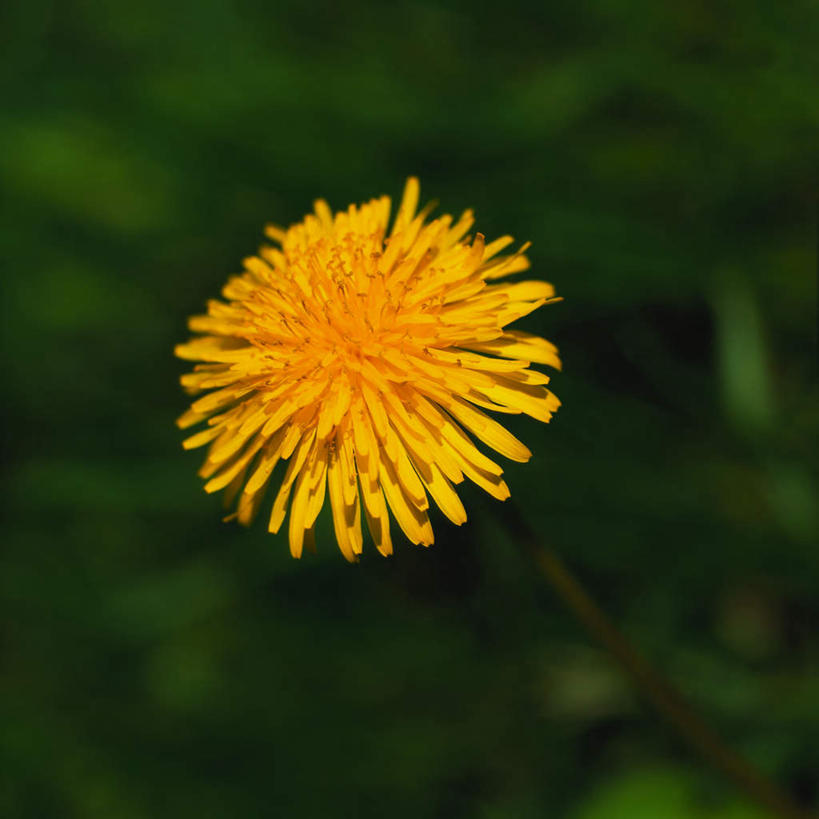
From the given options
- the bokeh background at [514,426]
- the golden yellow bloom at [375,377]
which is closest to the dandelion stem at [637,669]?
the golden yellow bloom at [375,377]

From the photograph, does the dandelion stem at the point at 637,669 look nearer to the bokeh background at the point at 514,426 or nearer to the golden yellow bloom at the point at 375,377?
the golden yellow bloom at the point at 375,377

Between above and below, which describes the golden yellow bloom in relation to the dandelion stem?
above

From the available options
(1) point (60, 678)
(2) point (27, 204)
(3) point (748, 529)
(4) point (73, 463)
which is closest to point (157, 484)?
(4) point (73, 463)

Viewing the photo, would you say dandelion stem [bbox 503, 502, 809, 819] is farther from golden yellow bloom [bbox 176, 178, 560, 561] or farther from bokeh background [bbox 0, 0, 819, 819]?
bokeh background [bbox 0, 0, 819, 819]

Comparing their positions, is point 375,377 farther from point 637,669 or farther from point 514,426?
point 514,426

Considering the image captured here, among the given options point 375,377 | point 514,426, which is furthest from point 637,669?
point 514,426

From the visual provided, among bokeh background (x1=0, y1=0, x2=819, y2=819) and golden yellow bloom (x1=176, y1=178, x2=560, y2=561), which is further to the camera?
bokeh background (x1=0, y1=0, x2=819, y2=819)

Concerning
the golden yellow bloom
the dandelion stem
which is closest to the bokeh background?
the dandelion stem
